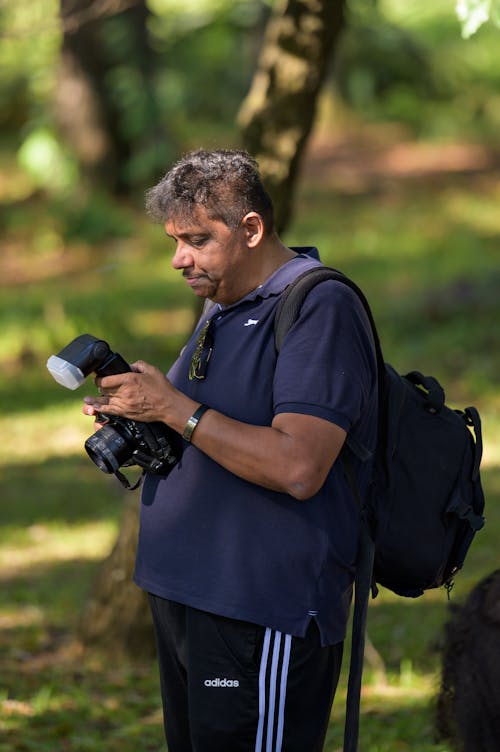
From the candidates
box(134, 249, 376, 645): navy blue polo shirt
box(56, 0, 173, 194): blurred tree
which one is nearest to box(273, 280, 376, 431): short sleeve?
box(134, 249, 376, 645): navy blue polo shirt

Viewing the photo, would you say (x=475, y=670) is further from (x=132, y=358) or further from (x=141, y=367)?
(x=132, y=358)


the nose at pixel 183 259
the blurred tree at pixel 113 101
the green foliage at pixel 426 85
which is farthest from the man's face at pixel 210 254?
the green foliage at pixel 426 85

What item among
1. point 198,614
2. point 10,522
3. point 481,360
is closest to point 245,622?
point 198,614

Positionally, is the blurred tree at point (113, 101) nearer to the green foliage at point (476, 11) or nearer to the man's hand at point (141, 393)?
the green foliage at point (476, 11)

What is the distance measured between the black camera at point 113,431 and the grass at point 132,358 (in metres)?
1.73

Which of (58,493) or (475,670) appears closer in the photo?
(475,670)

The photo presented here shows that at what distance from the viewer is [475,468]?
2998 mm

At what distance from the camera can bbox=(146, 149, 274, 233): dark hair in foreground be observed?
110 inches

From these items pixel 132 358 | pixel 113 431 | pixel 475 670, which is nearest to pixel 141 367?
pixel 113 431

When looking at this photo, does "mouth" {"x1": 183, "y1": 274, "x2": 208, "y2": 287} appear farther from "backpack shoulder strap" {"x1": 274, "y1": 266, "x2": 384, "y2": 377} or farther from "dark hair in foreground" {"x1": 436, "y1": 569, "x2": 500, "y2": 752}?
"dark hair in foreground" {"x1": 436, "y1": 569, "x2": 500, "y2": 752}

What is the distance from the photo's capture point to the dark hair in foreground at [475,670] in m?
2.89

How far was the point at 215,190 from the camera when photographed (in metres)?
2.79

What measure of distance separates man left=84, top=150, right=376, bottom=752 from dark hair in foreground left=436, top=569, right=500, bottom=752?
0.36 metres

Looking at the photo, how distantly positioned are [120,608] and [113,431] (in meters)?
2.81
